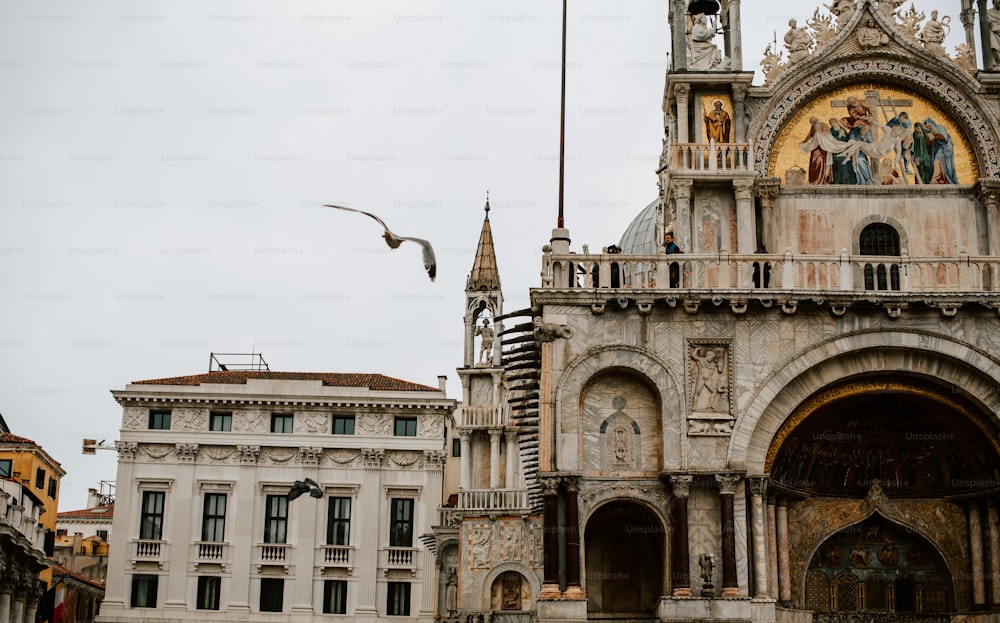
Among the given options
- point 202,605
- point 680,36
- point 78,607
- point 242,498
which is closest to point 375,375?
point 242,498

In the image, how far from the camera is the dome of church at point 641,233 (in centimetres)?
6034

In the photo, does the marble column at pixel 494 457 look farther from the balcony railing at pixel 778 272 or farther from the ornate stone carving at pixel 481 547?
the balcony railing at pixel 778 272

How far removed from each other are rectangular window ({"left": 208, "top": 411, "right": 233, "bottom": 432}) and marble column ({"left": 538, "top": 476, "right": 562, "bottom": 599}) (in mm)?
33690

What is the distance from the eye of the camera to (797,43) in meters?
34.3

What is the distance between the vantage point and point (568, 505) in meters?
29.5

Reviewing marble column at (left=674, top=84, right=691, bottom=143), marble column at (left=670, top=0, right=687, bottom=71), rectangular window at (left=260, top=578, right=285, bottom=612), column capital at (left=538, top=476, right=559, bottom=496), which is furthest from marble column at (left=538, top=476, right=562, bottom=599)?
rectangular window at (left=260, top=578, right=285, bottom=612)

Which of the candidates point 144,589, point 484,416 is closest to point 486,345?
point 484,416

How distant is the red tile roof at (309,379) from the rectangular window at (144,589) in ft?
27.8

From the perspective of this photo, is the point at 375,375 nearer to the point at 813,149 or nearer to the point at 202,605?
the point at 202,605

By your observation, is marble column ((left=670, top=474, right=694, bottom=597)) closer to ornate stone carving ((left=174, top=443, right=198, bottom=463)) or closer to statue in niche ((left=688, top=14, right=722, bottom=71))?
statue in niche ((left=688, top=14, right=722, bottom=71))

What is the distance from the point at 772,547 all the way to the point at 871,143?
1031 centimetres

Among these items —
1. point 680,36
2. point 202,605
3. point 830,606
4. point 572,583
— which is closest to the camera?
point 572,583

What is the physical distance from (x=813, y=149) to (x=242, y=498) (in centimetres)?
3357

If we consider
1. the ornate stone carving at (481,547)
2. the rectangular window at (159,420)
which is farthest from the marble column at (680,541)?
the rectangular window at (159,420)
